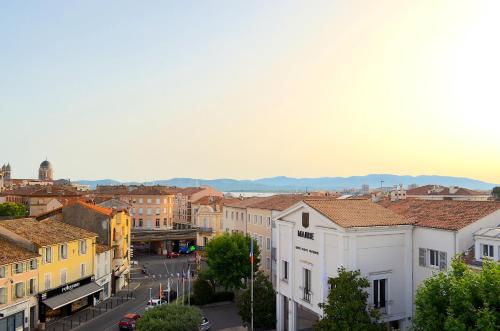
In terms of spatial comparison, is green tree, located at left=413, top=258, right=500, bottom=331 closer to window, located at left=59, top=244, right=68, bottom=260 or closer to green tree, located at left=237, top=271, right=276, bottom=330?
green tree, located at left=237, top=271, right=276, bottom=330

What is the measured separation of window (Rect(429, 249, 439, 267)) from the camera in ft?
110

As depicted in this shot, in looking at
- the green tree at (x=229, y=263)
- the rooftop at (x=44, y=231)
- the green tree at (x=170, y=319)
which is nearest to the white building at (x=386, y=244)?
the green tree at (x=170, y=319)

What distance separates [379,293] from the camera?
3438 centimetres

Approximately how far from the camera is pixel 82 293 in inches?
1961

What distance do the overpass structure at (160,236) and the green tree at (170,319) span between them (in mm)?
59609

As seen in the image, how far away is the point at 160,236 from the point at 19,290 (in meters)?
54.3

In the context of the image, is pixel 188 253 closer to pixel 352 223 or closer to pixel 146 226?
pixel 146 226

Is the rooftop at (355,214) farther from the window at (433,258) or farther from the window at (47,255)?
the window at (47,255)

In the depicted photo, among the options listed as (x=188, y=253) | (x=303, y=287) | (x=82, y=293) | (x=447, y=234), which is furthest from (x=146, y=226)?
(x=447, y=234)

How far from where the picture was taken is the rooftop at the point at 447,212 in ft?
108

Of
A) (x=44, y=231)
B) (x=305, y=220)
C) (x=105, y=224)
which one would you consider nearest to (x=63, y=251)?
(x=44, y=231)

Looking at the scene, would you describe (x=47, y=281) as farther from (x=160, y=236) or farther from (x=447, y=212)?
(x=160, y=236)

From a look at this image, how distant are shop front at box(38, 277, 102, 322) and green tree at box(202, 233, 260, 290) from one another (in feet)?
43.1

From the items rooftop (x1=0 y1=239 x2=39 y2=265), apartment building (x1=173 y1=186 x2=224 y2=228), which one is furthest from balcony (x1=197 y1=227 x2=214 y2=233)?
rooftop (x1=0 y1=239 x2=39 y2=265)
